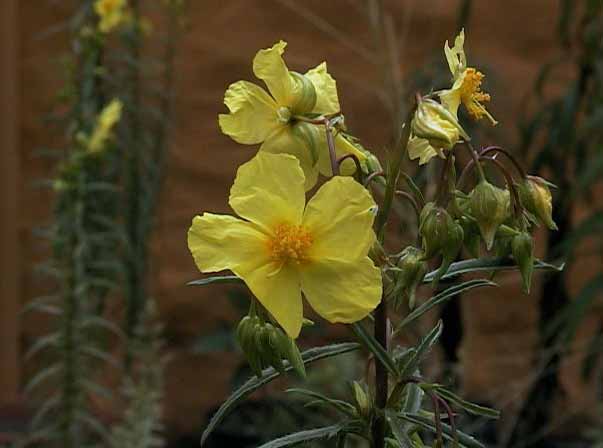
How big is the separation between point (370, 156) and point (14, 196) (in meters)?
2.96

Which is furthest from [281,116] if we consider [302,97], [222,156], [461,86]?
[222,156]

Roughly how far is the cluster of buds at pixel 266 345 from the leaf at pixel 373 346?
0.05 meters

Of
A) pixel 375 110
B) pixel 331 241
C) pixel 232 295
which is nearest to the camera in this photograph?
pixel 331 241

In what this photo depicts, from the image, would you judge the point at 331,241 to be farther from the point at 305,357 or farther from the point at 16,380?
the point at 16,380

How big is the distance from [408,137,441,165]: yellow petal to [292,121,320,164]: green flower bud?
0.23ft

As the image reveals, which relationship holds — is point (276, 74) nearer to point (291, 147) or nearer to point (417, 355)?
point (291, 147)

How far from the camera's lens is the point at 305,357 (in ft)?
2.90

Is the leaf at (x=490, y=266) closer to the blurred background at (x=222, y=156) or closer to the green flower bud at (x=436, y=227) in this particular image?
the green flower bud at (x=436, y=227)

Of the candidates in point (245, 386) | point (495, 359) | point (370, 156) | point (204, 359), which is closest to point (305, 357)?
point (245, 386)

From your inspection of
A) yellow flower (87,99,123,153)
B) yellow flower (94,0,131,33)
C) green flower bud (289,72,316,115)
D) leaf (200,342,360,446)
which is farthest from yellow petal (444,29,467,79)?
yellow flower (94,0,131,33)

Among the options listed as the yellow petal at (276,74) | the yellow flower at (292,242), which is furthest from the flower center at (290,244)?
the yellow petal at (276,74)

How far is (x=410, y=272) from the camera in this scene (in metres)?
0.79

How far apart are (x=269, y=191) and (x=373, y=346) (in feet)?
0.44

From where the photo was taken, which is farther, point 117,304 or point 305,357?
point 117,304
